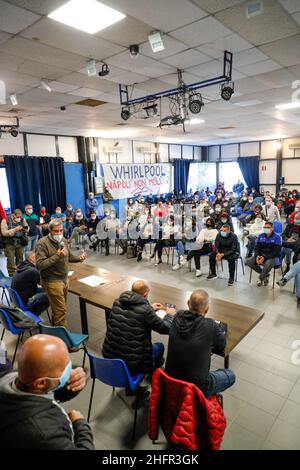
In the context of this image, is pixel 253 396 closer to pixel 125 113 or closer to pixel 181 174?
pixel 125 113

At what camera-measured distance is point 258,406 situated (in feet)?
8.91

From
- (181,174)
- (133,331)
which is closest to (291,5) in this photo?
(133,331)

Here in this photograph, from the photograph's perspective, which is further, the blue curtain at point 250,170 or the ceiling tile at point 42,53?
the blue curtain at point 250,170

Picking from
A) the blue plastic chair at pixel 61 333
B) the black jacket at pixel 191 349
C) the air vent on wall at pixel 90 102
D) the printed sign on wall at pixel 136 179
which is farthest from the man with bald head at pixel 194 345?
the printed sign on wall at pixel 136 179

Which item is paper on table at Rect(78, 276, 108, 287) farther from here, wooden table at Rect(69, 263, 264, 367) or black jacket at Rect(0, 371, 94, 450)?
black jacket at Rect(0, 371, 94, 450)

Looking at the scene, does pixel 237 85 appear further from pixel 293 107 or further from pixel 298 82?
pixel 293 107

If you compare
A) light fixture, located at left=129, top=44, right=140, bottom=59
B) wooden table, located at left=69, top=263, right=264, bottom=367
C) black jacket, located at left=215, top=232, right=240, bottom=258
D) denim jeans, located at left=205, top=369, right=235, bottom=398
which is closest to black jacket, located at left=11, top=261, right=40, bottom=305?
wooden table, located at left=69, top=263, right=264, bottom=367

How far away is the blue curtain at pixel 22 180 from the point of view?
9.16 m

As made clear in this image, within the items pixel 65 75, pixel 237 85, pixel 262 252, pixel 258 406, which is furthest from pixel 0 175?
pixel 258 406

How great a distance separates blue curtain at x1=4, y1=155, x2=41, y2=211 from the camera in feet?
30.0

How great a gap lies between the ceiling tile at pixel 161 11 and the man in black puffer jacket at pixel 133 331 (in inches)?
102

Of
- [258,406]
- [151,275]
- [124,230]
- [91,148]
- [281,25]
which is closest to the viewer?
[258,406]

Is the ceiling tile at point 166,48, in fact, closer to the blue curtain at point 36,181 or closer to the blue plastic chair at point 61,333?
the blue plastic chair at point 61,333
